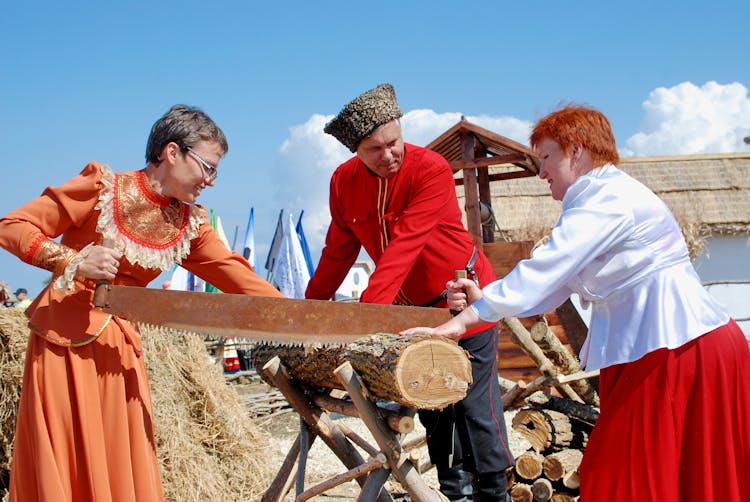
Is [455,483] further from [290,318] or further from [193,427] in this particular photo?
[193,427]

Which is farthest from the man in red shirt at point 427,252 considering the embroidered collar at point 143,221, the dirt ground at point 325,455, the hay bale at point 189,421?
the hay bale at point 189,421

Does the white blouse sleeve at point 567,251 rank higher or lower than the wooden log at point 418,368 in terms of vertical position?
higher

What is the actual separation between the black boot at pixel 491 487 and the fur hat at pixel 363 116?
1813 millimetres

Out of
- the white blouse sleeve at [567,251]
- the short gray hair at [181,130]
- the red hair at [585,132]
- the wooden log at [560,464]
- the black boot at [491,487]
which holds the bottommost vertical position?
the wooden log at [560,464]

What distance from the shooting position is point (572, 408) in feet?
18.5

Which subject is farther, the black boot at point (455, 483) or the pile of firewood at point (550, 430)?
the pile of firewood at point (550, 430)

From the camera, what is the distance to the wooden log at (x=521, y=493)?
5.21m

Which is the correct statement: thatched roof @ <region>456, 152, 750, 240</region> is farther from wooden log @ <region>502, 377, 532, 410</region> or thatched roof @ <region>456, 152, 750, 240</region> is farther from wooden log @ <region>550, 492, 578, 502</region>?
wooden log @ <region>550, 492, 578, 502</region>

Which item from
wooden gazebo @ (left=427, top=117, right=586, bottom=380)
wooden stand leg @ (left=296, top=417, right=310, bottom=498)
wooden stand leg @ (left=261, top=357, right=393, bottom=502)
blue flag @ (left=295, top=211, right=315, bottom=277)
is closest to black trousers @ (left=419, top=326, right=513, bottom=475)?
wooden stand leg @ (left=261, top=357, right=393, bottom=502)

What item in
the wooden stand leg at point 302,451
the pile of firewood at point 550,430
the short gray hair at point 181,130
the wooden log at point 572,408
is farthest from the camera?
the wooden log at point 572,408

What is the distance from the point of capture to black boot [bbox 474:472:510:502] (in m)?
3.60

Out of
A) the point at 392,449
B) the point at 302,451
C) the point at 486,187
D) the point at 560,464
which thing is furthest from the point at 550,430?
the point at 486,187

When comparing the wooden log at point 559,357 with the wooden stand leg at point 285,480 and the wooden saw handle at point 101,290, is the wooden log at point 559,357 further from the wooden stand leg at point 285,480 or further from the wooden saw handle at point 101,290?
the wooden saw handle at point 101,290

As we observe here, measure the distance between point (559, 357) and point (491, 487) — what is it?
306cm
